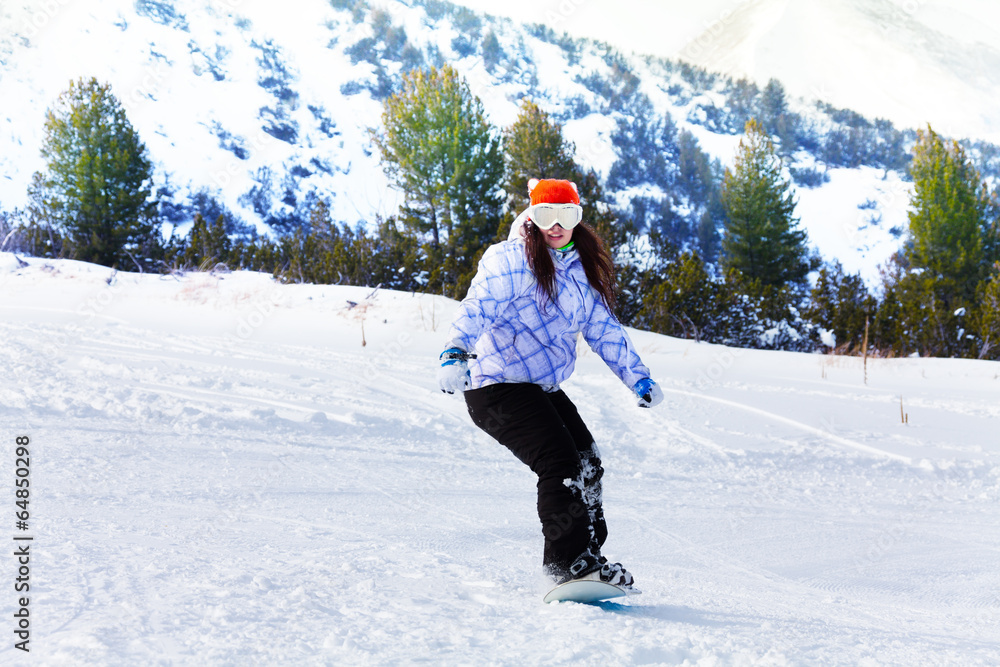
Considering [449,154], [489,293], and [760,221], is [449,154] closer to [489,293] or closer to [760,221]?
[760,221]

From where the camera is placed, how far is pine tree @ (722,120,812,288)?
29797 mm

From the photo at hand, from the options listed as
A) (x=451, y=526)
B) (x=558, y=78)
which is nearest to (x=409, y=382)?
(x=451, y=526)

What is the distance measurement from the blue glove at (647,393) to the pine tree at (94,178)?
2118cm

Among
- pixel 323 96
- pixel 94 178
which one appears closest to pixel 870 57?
pixel 323 96

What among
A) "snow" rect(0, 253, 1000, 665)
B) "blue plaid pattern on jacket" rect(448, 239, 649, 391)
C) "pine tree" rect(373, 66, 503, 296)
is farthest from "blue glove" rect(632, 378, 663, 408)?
"pine tree" rect(373, 66, 503, 296)

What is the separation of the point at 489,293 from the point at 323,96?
231 feet

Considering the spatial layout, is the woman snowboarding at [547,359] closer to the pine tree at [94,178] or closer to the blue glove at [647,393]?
the blue glove at [647,393]

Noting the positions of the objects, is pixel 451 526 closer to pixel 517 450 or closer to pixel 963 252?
pixel 517 450

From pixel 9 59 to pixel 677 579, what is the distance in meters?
75.6

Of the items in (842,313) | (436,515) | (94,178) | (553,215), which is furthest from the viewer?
(94,178)

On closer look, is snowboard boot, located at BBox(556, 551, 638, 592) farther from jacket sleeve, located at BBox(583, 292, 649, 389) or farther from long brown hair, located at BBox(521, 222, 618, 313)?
long brown hair, located at BBox(521, 222, 618, 313)

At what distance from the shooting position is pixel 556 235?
2430mm

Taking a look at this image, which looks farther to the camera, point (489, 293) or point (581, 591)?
point (489, 293)

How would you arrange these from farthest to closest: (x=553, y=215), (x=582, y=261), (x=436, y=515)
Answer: (x=436, y=515) < (x=582, y=261) < (x=553, y=215)
